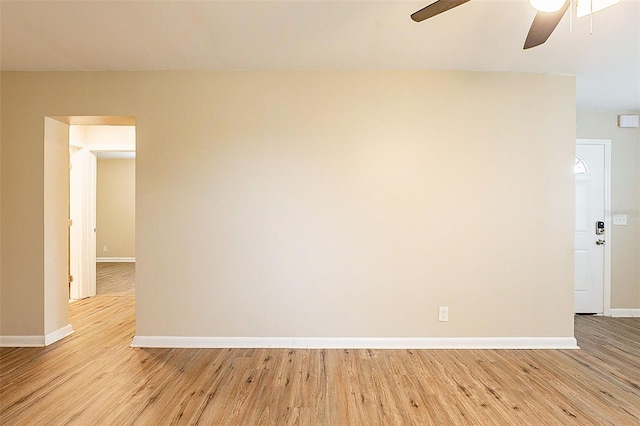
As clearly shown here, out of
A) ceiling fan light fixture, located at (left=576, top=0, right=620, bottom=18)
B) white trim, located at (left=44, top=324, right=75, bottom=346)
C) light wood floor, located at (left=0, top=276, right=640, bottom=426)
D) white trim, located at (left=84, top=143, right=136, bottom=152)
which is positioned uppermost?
ceiling fan light fixture, located at (left=576, top=0, right=620, bottom=18)

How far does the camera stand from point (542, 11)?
66.8 inches

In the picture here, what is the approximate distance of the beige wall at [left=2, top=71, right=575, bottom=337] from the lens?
322 centimetres

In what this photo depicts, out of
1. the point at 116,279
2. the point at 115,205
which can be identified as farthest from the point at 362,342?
the point at 115,205

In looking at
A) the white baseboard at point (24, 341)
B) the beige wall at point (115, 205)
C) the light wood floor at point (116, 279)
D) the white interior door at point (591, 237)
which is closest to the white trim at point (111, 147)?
the light wood floor at point (116, 279)

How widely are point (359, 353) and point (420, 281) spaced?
32.4 inches

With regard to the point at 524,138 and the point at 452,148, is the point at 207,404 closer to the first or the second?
the point at 452,148

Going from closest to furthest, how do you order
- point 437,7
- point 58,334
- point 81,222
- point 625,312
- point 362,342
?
point 437,7 → point 362,342 → point 58,334 → point 625,312 → point 81,222

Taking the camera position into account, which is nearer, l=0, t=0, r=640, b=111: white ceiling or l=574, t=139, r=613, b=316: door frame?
l=0, t=0, r=640, b=111: white ceiling

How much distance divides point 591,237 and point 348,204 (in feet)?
10.7

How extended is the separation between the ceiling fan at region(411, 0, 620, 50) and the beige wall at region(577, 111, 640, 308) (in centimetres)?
318

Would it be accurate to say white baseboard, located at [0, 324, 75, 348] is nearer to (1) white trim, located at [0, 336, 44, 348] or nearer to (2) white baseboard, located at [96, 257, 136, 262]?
(1) white trim, located at [0, 336, 44, 348]

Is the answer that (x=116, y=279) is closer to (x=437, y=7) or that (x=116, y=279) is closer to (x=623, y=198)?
(x=437, y=7)

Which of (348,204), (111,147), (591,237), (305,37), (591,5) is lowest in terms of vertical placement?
(591,237)

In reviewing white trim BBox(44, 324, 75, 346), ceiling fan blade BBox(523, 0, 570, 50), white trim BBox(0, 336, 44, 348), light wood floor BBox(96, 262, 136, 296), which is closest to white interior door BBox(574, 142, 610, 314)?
ceiling fan blade BBox(523, 0, 570, 50)
